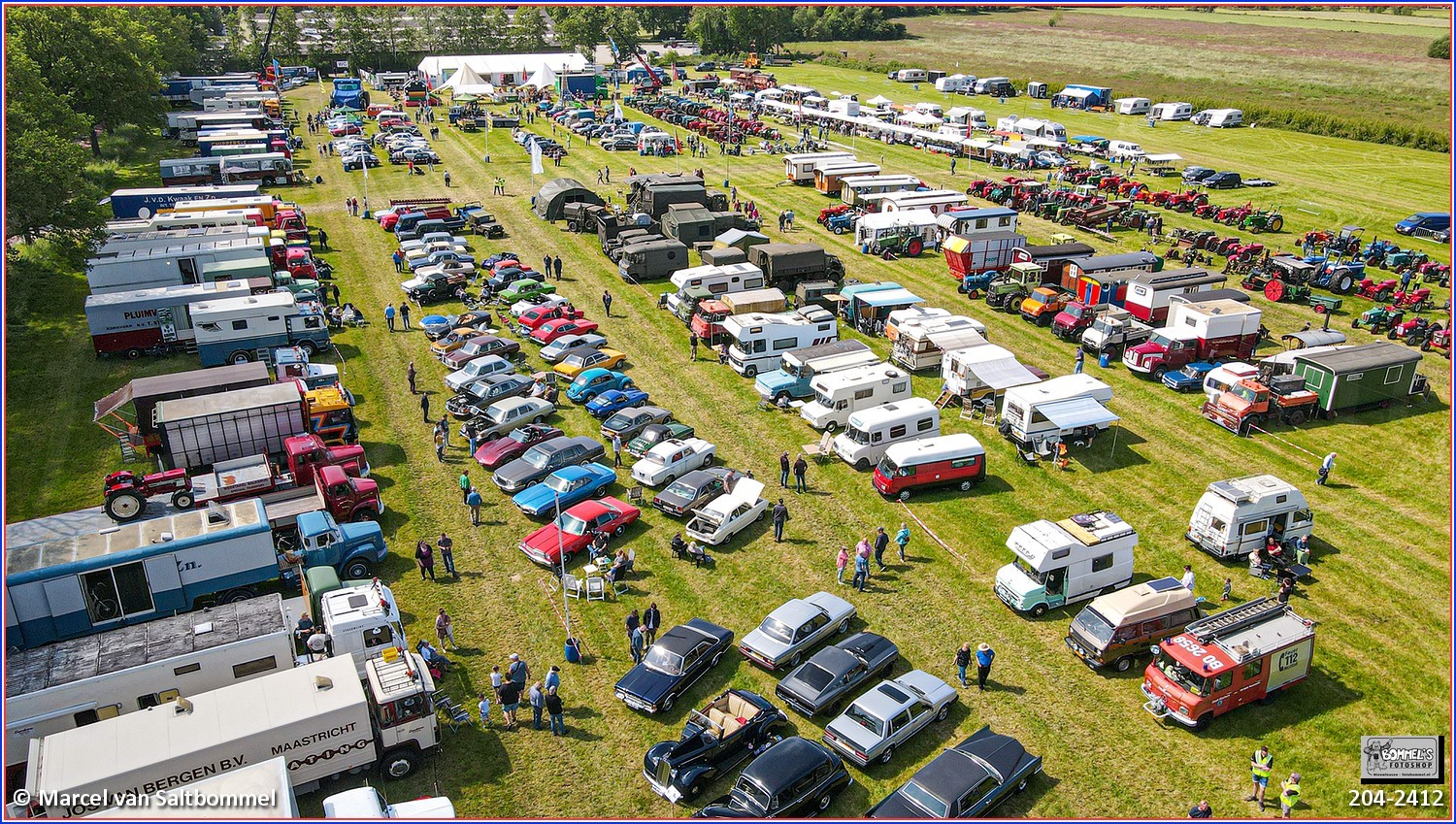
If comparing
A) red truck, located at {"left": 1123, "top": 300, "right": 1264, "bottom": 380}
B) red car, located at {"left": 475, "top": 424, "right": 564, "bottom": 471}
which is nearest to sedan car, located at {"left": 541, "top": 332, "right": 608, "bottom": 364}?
red car, located at {"left": 475, "top": 424, "right": 564, "bottom": 471}

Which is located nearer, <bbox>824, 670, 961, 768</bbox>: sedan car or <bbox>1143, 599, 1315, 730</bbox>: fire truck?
<bbox>824, 670, 961, 768</bbox>: sedan car

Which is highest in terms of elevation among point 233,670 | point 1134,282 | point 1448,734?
point 1134,282

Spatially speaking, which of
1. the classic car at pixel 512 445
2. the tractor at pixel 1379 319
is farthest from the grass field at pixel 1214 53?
the classic car at pixel 512 445

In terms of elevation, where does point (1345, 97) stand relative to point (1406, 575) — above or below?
above

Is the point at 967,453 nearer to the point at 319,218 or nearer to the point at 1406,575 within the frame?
the point at 1406,575

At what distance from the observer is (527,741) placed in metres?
20.6

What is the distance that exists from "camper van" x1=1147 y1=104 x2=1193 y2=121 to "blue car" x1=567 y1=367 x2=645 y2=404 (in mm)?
85152

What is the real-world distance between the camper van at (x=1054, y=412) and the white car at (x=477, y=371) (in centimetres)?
1983

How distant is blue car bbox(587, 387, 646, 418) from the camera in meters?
35.8

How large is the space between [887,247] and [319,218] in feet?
128

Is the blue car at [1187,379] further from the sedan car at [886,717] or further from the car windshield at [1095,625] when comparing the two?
the sedan car at [886,717]

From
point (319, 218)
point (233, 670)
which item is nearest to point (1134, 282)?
point (233, 670)

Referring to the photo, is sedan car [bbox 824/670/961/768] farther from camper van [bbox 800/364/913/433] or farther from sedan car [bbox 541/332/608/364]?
sedan car [bbox 541/332/608/364]

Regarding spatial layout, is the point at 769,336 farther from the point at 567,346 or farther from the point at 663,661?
the point at 663,661
